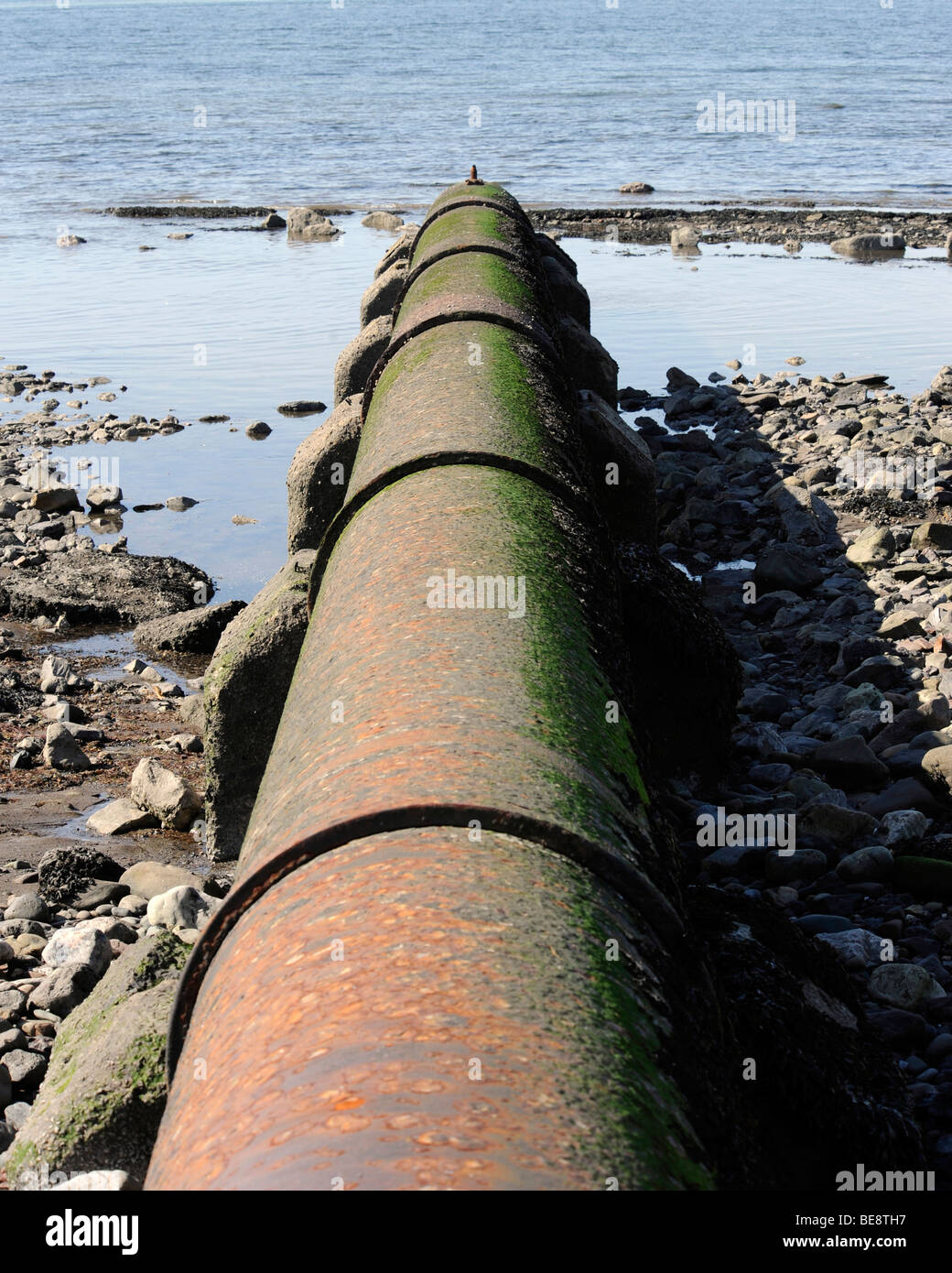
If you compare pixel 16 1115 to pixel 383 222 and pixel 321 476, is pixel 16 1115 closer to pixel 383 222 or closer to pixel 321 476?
pixel 321 476

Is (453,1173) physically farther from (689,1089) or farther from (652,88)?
(652,88)

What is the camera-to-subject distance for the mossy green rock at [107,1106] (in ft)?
8.11

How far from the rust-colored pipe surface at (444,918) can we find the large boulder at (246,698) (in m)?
1.42

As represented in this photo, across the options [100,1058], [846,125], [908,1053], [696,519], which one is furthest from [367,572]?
[846,125]

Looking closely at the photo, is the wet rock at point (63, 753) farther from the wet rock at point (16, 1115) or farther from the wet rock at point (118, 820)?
the wet rock at point (16, 1115)

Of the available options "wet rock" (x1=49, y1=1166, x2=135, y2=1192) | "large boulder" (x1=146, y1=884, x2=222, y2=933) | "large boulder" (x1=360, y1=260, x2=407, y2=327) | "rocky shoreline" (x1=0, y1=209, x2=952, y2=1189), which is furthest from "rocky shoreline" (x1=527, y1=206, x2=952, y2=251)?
"wet rock" (x1=49, y1=1166, x2=135, y2=1192)

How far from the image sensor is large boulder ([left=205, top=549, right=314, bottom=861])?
434 cm

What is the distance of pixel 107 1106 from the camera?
2.48 metres

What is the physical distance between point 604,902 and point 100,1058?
1391 millimetres

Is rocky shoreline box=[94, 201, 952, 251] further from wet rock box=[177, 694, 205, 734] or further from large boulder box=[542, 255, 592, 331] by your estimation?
wet rock box=[177, 694, 205, 734]

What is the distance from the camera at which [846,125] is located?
29.8m

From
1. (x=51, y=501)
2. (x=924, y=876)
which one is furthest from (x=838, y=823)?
(x=51, y=501)

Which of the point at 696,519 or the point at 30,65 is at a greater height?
the point at 30,65

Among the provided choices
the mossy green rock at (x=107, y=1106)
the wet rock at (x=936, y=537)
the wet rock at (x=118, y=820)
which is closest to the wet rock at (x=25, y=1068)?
the mossy green rock at (x=107, y=1106)
